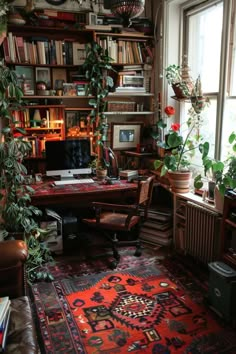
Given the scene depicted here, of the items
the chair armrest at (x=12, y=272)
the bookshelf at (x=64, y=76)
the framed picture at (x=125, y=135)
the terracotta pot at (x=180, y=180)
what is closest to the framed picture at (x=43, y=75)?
the bookshelf at (x=64, y=76)

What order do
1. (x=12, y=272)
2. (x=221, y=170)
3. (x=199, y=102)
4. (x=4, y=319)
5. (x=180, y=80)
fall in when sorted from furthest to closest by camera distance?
(x=180, y=80) → (x=199, y=102) → (x=221, y=170) → (x=12, y=272) → (x=4, y=319)

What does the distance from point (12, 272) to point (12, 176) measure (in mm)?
938

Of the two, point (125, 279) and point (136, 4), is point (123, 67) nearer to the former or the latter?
point (136, 4)

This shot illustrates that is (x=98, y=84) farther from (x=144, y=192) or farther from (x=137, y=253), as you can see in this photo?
(x=137, y=253)

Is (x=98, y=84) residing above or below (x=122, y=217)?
above

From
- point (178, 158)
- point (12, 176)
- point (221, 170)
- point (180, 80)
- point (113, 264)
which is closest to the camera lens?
point (12, 176)

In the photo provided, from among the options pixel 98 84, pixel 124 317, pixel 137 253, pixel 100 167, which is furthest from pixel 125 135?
pixel 124 317

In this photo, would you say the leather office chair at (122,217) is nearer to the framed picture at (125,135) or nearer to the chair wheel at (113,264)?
the chair wheel at (113,264)

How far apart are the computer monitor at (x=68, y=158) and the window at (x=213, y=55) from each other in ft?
4.15

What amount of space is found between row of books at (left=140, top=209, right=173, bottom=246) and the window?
73cm

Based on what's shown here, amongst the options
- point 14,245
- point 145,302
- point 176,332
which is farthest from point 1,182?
point 176,332

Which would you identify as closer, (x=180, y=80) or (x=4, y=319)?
(x=4, y=319)

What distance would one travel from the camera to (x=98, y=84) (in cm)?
365

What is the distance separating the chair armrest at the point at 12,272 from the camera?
1945 millimetres
